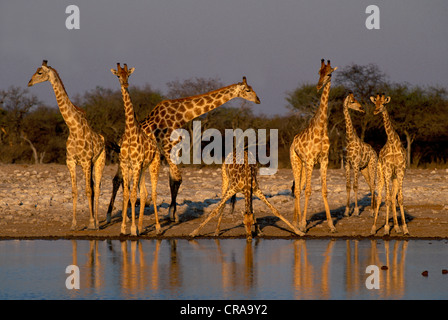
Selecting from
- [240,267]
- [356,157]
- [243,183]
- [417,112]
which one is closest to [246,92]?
[356,157]

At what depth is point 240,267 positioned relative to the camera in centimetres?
901

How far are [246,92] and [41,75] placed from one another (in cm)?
392

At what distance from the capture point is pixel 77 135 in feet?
41.7

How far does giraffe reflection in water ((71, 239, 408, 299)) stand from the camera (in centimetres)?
757

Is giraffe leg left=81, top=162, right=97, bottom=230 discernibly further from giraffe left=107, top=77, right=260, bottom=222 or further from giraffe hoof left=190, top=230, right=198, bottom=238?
giraffe hoof left=190, top=230, right=198, bottom=238

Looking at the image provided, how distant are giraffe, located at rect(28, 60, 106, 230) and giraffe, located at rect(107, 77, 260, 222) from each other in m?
0.89

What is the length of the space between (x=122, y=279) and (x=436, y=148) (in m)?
27.9

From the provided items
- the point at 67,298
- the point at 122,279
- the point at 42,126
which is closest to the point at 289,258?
the point at 122,279

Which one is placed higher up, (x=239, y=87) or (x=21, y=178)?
(x=239, y=87)

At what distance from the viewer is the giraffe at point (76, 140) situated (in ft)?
41.5

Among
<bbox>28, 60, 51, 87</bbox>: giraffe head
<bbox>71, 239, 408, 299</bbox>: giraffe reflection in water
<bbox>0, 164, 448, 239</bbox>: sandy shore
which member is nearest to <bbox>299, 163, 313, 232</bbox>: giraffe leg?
<bbox>0, 164, 448, 239</bbox>: sandy shore

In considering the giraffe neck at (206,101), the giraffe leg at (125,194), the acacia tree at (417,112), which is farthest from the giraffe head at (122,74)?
the acacia tree at (417,112)

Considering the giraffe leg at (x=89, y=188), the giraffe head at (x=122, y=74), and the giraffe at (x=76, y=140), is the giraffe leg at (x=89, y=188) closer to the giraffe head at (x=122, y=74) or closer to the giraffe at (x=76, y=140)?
the giraffe at (x=76, y=140)

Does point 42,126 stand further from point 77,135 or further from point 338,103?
point 77,135
